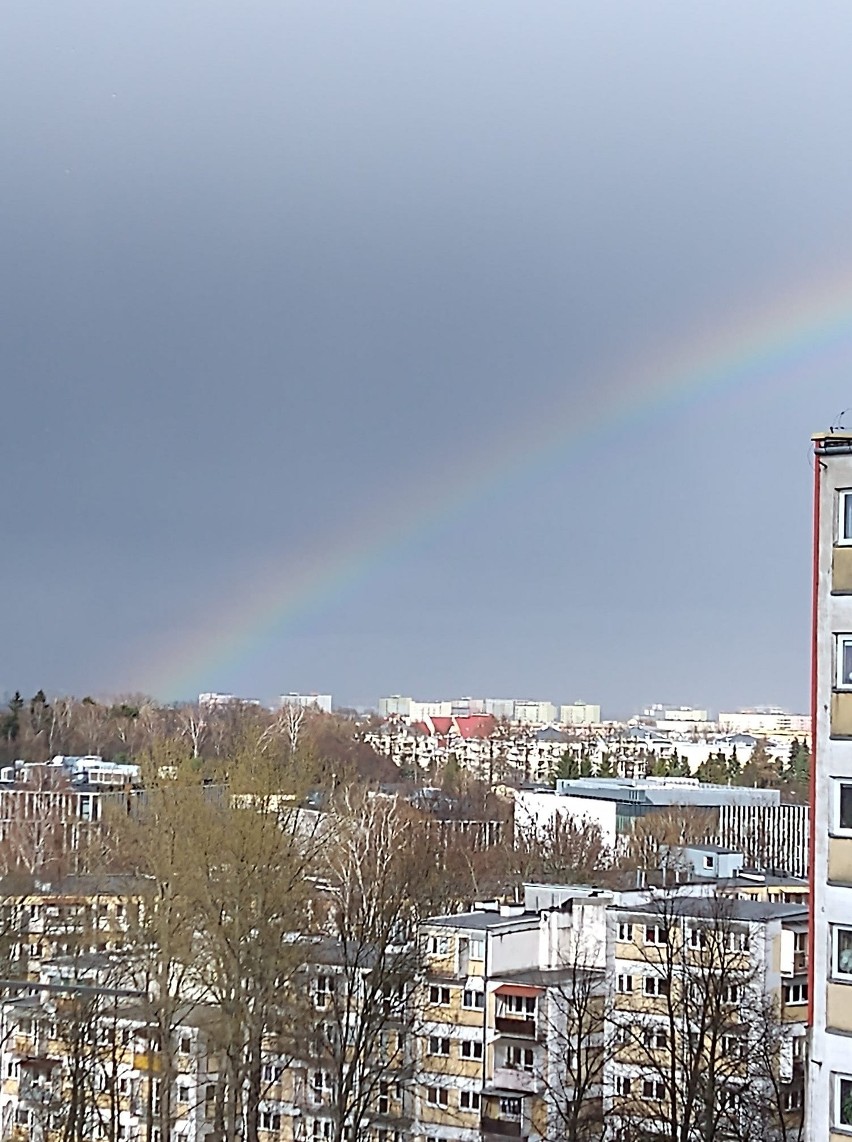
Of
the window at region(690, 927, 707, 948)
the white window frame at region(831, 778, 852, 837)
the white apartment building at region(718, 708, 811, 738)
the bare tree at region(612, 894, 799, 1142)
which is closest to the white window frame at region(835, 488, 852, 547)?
the white window frame at region(831, 778, 852, 837)

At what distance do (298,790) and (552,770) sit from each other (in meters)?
61.4

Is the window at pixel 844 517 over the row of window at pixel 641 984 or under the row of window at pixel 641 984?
over

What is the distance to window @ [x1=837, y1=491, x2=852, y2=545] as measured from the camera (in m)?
10.1

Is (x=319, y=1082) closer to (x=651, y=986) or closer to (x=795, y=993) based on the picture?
(x=651, y=986)

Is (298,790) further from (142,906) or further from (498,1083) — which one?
(498,1083)

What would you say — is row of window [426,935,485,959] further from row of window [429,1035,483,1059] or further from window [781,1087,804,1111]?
window [781,1087,804,1111]

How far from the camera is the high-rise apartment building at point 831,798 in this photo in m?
9.61

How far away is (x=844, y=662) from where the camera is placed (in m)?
10.2

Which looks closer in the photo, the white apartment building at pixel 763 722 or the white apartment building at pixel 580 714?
the white apartment building at pixel 763 722

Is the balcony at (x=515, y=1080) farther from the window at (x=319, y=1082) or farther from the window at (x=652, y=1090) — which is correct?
the window at (x=319, y=1082)

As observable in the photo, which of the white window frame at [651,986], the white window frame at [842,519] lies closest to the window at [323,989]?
the white window frame at [651,986]

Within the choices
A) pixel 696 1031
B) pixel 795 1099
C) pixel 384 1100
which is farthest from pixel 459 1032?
pixel 795 1099

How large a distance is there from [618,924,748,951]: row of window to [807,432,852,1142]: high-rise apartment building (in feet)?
18.5

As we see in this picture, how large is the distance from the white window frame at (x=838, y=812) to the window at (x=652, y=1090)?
22.5ft
